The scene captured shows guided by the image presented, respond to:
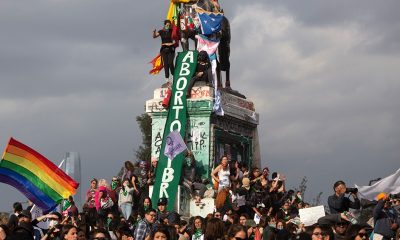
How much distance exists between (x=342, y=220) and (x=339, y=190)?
1.77 m

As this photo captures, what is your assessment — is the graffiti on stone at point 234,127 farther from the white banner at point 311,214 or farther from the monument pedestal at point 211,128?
the white banner at point 311,214

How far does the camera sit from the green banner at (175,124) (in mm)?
28438

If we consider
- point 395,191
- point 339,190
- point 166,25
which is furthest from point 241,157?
point 339,190

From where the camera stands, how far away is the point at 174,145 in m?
28.8


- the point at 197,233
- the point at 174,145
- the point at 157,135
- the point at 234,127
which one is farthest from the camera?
the point at 234,127

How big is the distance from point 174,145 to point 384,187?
340 inches

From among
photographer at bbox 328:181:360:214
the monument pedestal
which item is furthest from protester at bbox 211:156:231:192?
photographer at bbox 328:181:360:214

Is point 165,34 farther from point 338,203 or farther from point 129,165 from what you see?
point 338,203

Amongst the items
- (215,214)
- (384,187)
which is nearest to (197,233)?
(215,214)

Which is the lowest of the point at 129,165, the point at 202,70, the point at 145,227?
the point at 145,227

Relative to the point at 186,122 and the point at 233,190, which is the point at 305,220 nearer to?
the point at 233,190

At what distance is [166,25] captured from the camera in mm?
30406

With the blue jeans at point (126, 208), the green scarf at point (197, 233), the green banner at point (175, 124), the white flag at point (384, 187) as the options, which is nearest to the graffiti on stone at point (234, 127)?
the green banner at point (175, 124)

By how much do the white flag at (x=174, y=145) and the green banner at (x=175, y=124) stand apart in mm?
102
